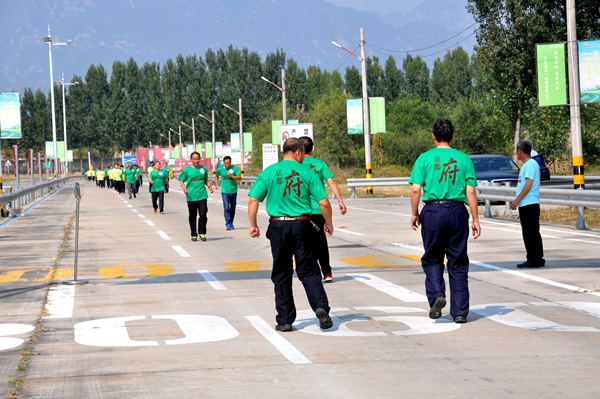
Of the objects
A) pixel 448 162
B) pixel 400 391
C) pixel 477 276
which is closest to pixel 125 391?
pixel 400 391

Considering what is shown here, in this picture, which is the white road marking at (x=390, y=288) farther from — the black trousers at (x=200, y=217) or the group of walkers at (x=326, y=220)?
the black trousers at (x=200, y=217)

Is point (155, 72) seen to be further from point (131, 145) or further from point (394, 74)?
point (394, 74)

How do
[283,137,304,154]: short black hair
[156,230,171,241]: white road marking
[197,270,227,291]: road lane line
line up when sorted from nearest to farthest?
[283,137,304,154]: short black hair → [197,270,227,291]: road lane line → [156,230,171,241]: white road marking

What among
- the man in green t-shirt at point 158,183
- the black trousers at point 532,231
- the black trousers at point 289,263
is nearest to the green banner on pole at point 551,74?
the black trousers at point 532,231

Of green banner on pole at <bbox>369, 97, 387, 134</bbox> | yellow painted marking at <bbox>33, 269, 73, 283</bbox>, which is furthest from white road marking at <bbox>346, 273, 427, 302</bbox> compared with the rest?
green banner on pole at <bbox>369, 97, 387, 134</bbox>

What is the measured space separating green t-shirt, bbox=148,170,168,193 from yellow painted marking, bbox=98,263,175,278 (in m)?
15.5

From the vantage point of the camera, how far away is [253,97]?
125375 mm

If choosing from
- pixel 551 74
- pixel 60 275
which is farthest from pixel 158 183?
pixel 60 275

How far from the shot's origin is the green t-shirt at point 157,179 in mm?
29828

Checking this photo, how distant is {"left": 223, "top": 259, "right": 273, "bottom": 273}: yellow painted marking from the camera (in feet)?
43.9

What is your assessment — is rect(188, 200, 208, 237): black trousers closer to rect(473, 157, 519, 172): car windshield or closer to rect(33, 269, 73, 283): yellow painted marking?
rect(33, 269, 73, 283): yellow painted marking

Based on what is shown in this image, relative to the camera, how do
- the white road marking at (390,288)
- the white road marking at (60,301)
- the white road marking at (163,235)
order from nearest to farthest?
the white road marking at (60,301) < the white road marking at (390,288) < the white road marking at (163,235)

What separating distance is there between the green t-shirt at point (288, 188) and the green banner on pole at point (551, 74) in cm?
1714

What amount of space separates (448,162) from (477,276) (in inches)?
154
